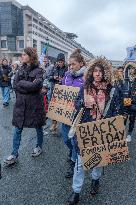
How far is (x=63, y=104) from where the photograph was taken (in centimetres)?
638

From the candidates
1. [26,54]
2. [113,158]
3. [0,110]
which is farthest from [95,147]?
[0,110]

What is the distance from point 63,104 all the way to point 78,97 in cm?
196

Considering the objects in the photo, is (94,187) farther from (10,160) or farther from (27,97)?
(27,97)

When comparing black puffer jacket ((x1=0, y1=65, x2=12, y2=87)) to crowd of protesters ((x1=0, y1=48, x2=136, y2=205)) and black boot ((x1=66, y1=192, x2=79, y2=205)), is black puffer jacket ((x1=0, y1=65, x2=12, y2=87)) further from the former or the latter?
black boot ((x1=66, y1=192, x2=79, y2=205))

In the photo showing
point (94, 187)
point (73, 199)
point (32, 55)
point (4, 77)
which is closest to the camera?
point (73, 199)

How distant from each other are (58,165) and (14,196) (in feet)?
4.58

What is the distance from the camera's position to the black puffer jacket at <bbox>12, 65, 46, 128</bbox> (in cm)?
577

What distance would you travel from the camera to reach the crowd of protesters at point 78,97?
4355 millimetres

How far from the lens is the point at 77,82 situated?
5648 millimetres

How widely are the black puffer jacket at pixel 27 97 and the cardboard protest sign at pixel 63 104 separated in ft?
1.49

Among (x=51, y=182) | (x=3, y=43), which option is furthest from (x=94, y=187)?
(x=3, y=43)

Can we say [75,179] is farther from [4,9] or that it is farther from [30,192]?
[4,9]

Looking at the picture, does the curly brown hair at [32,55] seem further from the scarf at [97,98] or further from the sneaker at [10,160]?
the scarf at [97,98]

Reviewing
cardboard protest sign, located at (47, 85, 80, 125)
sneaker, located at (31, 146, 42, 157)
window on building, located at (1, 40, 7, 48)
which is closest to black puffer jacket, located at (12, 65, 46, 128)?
cardboard protest sign, located at (47, 85, 80, 125)
